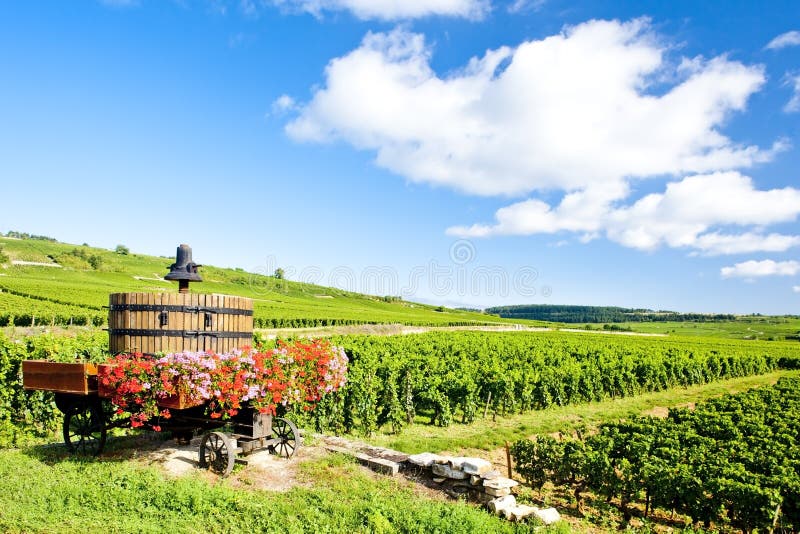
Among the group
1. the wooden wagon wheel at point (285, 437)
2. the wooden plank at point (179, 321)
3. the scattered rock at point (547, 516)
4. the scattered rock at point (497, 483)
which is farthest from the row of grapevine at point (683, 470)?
the wooden plank at point (179, 321)

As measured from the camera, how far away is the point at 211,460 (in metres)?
8.51

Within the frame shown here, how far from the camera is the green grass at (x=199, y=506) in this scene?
6.12 m

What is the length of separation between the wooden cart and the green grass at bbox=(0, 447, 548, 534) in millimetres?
518

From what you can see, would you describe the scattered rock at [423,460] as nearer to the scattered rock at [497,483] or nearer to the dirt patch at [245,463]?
the scattered rock at [497,483]

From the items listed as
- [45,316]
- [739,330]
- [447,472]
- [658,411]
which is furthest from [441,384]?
[739,330]

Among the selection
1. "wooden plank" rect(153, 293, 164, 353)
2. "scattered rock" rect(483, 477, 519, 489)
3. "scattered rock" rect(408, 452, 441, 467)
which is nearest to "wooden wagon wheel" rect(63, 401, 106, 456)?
"wooden plank" rect(153, 293, 164, 353)

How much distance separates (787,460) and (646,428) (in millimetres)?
2510

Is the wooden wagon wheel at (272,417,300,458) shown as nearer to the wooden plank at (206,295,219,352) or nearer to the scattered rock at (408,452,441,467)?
the wooden plank at (206,295,219,352)

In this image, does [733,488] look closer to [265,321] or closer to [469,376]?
[469,376]

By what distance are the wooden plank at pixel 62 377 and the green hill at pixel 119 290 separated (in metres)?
7.07

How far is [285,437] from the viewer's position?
367 inches

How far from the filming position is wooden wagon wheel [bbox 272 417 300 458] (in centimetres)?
924

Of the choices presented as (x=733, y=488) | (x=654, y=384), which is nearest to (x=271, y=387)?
(x=733, y=488)

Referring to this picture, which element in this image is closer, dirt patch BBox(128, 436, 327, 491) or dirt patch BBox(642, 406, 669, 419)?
dirt patch BBox(128, 436, 327, 491)
